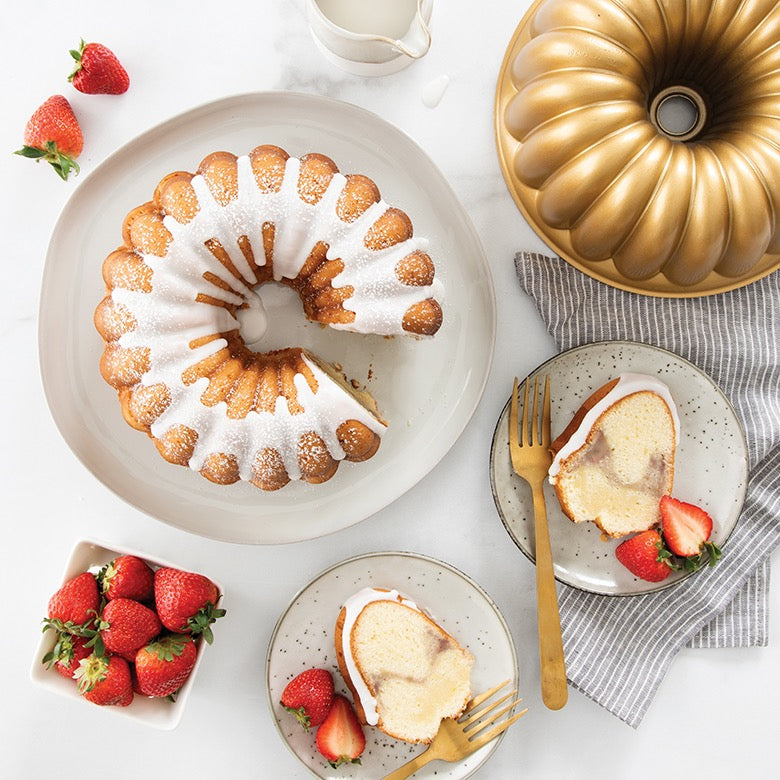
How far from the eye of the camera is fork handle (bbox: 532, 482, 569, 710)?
1.70 metres

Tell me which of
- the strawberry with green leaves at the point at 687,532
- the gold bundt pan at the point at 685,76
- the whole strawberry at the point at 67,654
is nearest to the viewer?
the gold bundt pan at the point at 685,76

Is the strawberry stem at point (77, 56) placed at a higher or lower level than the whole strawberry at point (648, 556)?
higher

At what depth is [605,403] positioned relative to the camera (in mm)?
1716

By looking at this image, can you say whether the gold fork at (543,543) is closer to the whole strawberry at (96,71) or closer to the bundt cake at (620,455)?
the bundt cake at (620,455)

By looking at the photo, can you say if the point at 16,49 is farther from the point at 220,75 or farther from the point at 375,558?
the point at 375,558

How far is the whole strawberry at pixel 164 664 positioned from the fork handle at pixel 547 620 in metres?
0.75

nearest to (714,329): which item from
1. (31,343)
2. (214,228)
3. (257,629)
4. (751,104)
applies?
(751,104)

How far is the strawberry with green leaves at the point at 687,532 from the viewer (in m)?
1.71

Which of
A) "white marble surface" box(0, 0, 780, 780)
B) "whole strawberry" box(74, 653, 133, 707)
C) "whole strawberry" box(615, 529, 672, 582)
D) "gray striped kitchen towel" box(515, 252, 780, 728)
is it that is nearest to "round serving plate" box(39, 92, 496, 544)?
"white marble surface" box(0, 0, 780, 780)

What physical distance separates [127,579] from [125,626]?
0.09 metres

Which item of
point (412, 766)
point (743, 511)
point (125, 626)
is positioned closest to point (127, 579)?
point (125, 626)

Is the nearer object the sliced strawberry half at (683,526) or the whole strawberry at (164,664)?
the whole strawberry at (164,664)

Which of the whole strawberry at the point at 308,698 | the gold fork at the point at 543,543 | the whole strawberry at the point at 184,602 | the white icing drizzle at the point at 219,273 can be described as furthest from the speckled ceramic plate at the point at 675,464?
the whole strawberry at the point at 184,602

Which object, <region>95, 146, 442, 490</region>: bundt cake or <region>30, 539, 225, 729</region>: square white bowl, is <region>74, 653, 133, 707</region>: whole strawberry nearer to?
<region>30, 539, 225, 729</region>: square white bowl
